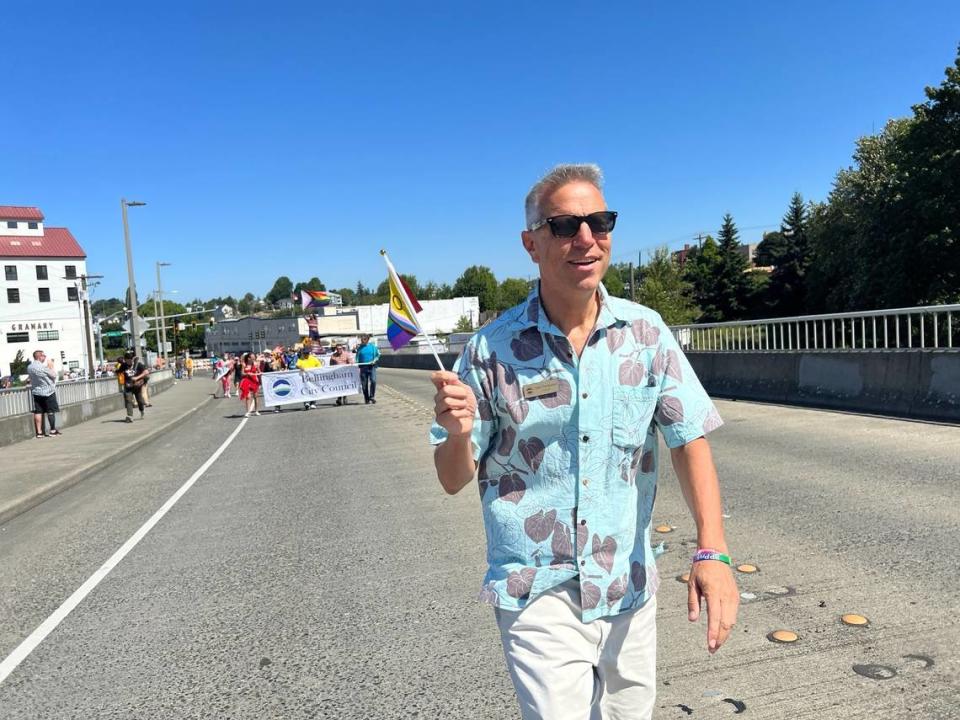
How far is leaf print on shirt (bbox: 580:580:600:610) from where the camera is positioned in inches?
81.2

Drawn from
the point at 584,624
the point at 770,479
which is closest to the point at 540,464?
the point at 584,624

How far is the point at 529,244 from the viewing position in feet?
7.69

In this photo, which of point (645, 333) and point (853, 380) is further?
point (853, 380)

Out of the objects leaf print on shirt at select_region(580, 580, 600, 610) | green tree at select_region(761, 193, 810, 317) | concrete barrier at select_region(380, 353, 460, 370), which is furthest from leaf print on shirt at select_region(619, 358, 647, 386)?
green tree at select_region(761, 193, 810, 317)

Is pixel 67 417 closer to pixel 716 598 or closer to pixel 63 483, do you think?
pixel 63 483

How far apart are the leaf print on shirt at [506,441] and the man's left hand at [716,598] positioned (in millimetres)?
599

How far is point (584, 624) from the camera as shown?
207cm

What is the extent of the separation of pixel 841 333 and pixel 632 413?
1230cm

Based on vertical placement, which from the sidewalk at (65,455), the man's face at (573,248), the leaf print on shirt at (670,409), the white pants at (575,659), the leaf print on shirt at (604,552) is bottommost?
the sidewalk at (65,455)

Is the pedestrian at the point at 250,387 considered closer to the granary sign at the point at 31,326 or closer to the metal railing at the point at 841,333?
the metal railing at the point at 841,333

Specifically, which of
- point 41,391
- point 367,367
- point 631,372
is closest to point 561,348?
point 631,372

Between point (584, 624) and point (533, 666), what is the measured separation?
6.9 inches

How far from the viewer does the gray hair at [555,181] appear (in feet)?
7.44

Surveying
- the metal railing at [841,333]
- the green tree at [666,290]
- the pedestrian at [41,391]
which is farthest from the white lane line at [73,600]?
the green tree at [666,290]
